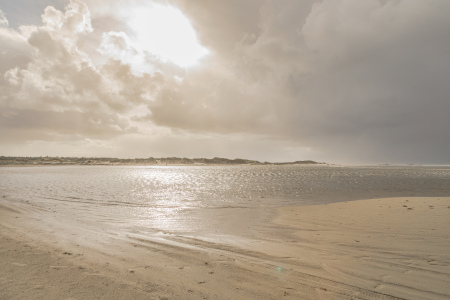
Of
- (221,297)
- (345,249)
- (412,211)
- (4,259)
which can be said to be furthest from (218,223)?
(412,211)

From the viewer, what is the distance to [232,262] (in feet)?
18.1

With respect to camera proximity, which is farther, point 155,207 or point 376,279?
point 155,207

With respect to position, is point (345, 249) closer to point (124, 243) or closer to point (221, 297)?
point (221, 297)

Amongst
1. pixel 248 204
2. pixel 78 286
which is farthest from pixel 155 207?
pixel 78 286

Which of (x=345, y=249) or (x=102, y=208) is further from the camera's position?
(x=102, y=208)

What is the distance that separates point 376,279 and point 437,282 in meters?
1.10

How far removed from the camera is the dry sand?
13.9 feet

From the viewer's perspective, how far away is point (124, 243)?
682cm

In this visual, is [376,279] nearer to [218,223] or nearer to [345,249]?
[345,249]

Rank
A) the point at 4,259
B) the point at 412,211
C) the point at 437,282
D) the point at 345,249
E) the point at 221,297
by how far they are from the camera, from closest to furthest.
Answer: the point at 221,297 < the point at 437,282 < the point at 4,259 < the point at 345,249 < the point at 412,211

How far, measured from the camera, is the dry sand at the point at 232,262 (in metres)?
4.24

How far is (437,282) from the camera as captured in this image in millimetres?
4629

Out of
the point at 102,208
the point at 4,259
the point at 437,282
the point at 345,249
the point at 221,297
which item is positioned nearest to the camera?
the point at 221,297

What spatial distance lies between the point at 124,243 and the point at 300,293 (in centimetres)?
496
